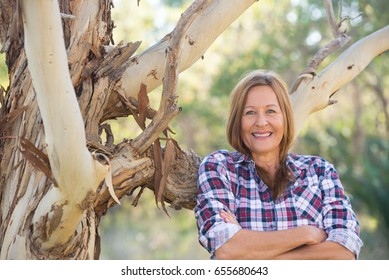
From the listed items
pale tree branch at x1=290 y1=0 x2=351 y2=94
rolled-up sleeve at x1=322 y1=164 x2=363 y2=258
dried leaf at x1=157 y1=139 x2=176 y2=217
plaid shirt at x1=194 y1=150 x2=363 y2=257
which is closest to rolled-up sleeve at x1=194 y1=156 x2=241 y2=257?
plaid shirt at x1=194 y1=150 x2=363 y2=257

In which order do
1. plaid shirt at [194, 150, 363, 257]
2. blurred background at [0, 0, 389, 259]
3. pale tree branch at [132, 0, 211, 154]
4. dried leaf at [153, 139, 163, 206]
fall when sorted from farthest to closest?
blurred background at [0, 0, 389, 259], dried leaf at [153, 139, 163, 206], plaid shirt at [194, 150, 363, 257], pale tree branch at [132, 0, 211, 154]

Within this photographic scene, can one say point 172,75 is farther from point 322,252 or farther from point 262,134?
point 322,252

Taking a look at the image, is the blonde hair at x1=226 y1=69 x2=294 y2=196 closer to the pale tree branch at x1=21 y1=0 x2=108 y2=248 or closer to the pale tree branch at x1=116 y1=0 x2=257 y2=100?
the pale tree branch at x1=116 y1=0 x2=257 y2=100

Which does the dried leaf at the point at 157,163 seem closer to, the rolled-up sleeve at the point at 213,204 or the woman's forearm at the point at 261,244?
the rolled-up sleeve at the point at 213,204

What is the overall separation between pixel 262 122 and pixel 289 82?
10.5 meters

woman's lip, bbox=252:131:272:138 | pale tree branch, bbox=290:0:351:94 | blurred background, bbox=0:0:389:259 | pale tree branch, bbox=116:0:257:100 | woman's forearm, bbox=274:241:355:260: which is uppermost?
blurred background, bbox=0:0:389:259

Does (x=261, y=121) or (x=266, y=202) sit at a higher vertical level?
(x=261, y=121)

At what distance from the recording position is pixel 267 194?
297 cm

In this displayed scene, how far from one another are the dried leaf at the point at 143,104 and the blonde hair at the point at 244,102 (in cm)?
40

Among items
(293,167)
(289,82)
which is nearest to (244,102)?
(293,167)

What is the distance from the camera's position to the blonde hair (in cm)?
309

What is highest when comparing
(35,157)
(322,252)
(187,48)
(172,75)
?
(187,48)

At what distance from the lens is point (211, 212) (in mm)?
2812
